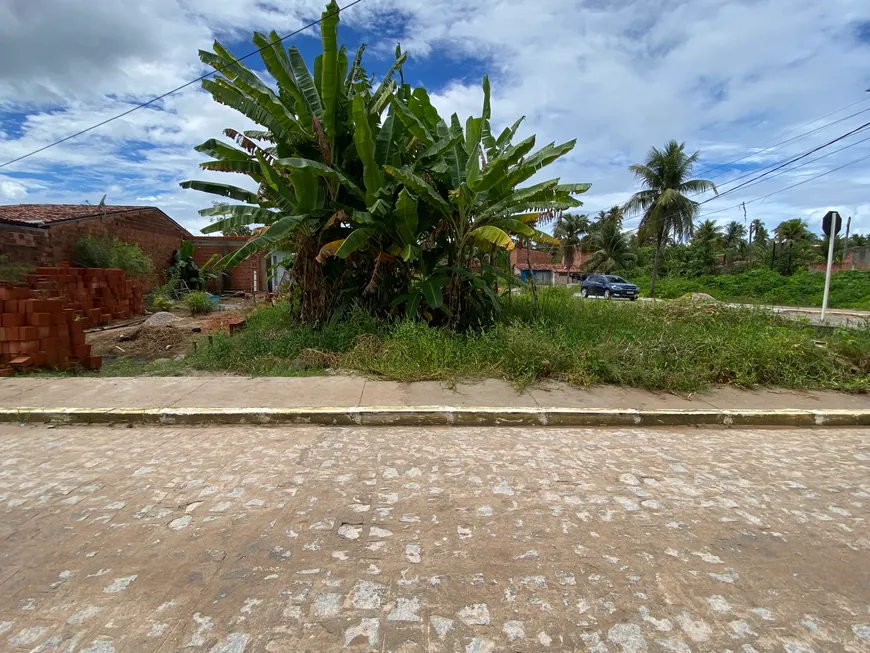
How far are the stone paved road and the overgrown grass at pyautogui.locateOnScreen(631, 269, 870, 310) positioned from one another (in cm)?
2117

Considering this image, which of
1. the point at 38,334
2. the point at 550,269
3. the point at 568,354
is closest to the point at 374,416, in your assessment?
the point at 568,354

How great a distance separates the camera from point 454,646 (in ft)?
6.36

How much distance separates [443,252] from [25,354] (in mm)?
6628

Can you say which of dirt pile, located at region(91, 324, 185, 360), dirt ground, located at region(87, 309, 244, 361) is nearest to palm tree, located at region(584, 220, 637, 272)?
dirt ground, located at region(87, 309, 244, 361)

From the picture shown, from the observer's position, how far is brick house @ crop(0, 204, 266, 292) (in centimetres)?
1412

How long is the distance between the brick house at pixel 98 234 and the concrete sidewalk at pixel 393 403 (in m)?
10.9

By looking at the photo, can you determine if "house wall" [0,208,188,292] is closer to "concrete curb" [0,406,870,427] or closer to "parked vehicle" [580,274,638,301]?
"concrete curb" [0,406,870,427]

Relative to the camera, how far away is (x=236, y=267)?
899 inches

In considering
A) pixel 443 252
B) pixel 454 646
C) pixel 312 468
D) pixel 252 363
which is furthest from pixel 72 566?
pixel 443 252

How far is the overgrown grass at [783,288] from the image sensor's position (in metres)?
23.3

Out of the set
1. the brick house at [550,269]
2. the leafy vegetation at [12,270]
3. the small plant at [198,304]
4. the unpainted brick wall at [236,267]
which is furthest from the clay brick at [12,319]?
the brick house at [550,269]

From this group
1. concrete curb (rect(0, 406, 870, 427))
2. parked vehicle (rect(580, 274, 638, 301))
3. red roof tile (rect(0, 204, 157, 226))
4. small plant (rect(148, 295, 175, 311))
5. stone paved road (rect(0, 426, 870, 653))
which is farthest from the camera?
parked vehicle (rect(580, 274, 638, 301))

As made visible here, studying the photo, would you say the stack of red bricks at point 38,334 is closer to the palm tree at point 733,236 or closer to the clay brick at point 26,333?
the clay brick at point 26,333

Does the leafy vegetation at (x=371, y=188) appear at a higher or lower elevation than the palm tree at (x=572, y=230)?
lower
